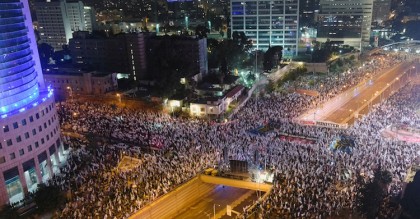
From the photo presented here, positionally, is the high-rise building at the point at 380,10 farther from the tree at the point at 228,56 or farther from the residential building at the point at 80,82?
the residential building at the point at 80,82

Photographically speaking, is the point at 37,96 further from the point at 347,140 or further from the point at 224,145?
the point at 347,140

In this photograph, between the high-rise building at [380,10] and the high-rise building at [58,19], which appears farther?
the high-rise building at [380,10]

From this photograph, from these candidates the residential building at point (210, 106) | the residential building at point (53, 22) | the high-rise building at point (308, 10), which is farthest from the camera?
the high-rise building at point (308, 10)

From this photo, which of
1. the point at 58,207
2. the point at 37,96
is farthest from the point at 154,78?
the point at 58,207

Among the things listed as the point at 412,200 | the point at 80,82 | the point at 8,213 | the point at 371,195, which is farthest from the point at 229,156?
the point at 80,82

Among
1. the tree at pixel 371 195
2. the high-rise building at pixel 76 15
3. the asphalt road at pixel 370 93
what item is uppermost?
the high-rise building at pixel 76 15

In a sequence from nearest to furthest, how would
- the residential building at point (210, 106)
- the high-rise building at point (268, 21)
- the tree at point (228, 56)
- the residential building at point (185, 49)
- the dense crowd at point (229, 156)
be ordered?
the dense crowd at point (229, 156), the residential building at point (210, 106), the residential building at point (185, 49), the tree at point (228, 56), the high-rise building at point (268, 21)

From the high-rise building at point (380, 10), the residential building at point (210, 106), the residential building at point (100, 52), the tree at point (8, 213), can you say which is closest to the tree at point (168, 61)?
the residential building at point (100, 52)

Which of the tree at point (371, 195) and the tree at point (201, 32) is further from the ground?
the tree at point (201, 32)
